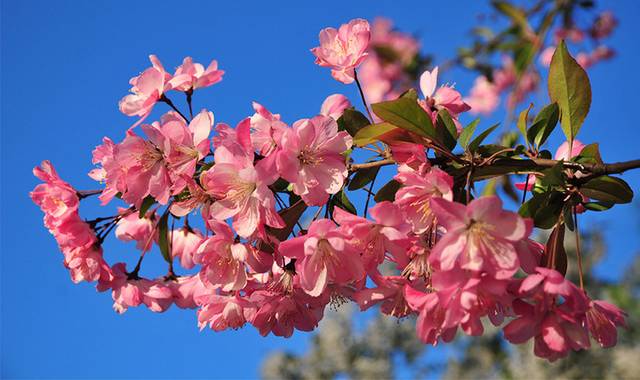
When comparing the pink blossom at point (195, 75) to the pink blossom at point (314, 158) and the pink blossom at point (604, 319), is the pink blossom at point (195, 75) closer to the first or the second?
the pink blossom at point (314, 158)

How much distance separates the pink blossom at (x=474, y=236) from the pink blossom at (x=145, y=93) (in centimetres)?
75

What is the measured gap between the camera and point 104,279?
168 cm

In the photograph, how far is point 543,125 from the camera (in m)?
1.39

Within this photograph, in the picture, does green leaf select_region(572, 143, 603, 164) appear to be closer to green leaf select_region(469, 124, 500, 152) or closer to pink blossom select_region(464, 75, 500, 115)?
green leaf select_region(469, 124, 500, 152)

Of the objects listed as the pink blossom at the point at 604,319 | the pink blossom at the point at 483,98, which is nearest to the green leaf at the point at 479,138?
the pink blossom at the point at 604,319

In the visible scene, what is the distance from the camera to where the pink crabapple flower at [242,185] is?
121cm

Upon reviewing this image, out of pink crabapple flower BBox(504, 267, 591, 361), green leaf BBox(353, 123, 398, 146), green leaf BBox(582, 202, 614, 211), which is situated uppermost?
green leaf BBox(353, 123, 398, 146)

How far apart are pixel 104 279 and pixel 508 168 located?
103 centimetres

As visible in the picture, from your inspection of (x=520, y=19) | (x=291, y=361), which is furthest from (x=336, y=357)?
(x=520, y=19)

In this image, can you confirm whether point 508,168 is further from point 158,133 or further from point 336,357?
point 336,357

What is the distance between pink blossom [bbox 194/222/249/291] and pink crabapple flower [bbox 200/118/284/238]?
6 centimetres

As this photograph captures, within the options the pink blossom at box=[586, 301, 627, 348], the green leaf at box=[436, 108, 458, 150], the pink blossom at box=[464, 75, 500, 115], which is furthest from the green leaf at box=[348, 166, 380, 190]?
the pink blossom at box=[464, 75, 500, 115]

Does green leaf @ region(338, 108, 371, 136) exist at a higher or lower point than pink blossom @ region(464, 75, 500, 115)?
higher

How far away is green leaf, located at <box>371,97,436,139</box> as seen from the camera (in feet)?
4.09
